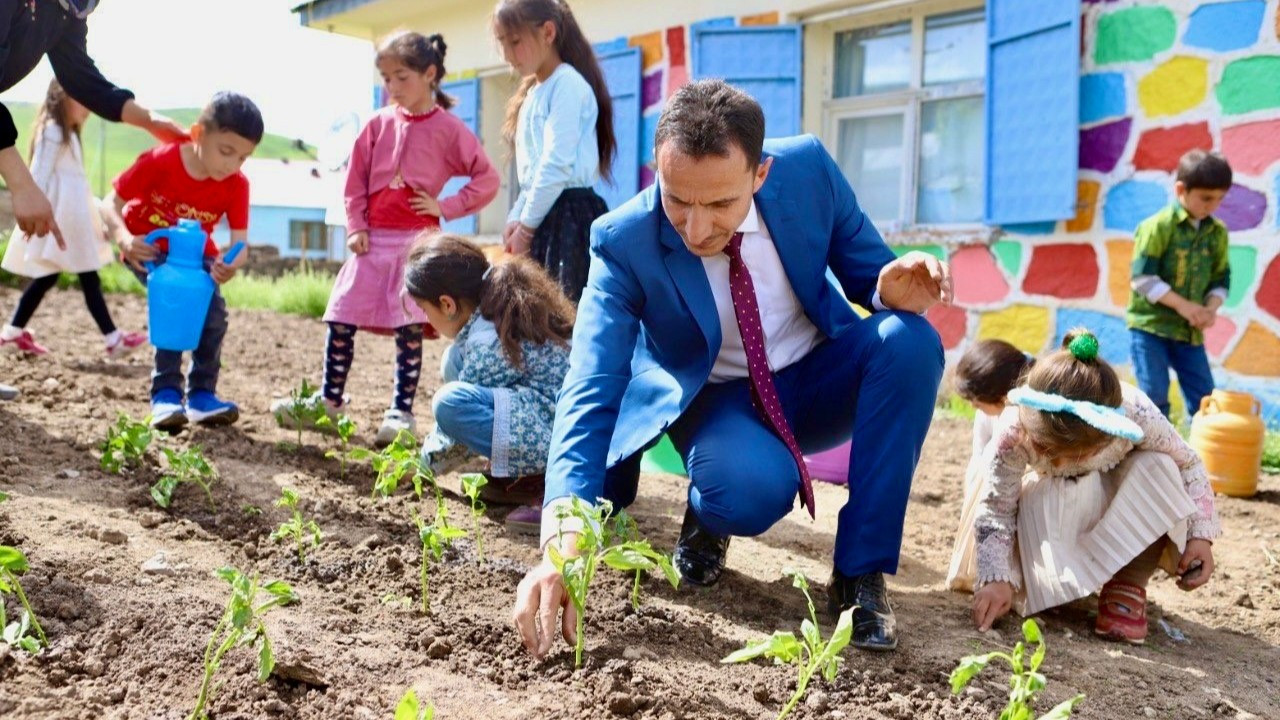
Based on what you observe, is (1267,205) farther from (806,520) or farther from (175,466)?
(175,466)

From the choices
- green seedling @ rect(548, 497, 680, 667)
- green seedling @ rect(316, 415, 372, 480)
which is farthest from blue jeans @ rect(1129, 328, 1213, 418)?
green seedling @ rect(548, 497, 680, 667)

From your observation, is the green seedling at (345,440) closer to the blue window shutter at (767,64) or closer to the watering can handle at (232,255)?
the watering can handle at (232,255)

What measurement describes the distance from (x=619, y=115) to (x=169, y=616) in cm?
611

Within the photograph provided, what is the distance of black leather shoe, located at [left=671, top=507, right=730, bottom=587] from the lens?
97.6 inches

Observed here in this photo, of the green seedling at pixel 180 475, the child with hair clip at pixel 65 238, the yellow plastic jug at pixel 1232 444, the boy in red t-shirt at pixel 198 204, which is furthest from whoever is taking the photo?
the child with hair clip at pixel 65 238

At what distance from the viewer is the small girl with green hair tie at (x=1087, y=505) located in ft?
7.68

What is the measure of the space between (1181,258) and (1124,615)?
101 inches

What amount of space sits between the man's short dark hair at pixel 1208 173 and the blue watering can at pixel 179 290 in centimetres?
382

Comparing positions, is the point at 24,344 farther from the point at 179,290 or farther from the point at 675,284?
the point at 675,284

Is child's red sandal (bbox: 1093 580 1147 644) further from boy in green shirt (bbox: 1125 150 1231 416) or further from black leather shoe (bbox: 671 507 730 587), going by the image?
boy in green shirt (bbox: 1125 150 1231 416)

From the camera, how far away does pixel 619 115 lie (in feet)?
24.9

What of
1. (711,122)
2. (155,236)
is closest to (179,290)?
(155,236)

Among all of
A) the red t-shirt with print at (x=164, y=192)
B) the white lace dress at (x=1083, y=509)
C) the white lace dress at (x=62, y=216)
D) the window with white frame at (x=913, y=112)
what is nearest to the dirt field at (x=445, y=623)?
the white lace dress at (x=1083, y=509)

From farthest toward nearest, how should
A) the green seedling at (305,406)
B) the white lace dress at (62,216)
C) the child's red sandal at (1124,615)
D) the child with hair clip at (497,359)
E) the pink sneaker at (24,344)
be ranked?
the white lace dress at (62,216) → the pink sneaker at (24,344) → the green seedling at (305,406) → the child with hair clip at (497,359) → the child's red sandal at (1124,615)
